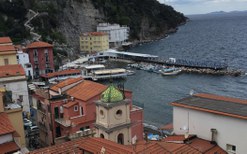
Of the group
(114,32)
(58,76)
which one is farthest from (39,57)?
(114,32)

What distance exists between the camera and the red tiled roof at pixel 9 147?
19291 mm

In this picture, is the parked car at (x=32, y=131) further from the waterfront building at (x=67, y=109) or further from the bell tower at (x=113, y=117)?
the bell tower at (x=113, y=117)

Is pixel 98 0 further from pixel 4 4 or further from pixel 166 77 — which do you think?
pixel 166 77

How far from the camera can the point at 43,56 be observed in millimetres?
76000

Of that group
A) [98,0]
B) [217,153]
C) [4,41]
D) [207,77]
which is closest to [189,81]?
[207,77]

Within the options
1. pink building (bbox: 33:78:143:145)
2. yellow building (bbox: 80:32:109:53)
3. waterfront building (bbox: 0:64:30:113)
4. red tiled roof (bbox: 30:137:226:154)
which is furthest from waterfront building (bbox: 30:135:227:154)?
yellow building (bbox: 80:32:109:53)

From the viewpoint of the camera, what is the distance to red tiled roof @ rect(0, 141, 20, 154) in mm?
19291

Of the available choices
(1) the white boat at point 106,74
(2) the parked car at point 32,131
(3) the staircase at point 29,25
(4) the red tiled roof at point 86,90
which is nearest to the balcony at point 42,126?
(2) the parked car at point 32,131

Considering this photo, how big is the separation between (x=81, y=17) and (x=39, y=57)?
196 ft

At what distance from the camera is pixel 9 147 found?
19.6 m

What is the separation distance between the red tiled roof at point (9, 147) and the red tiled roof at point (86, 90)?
9773 millimetres

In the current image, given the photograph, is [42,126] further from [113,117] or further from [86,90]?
[113,117]

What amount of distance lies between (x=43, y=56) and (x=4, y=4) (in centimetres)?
3030

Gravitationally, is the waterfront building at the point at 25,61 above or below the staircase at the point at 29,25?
below
